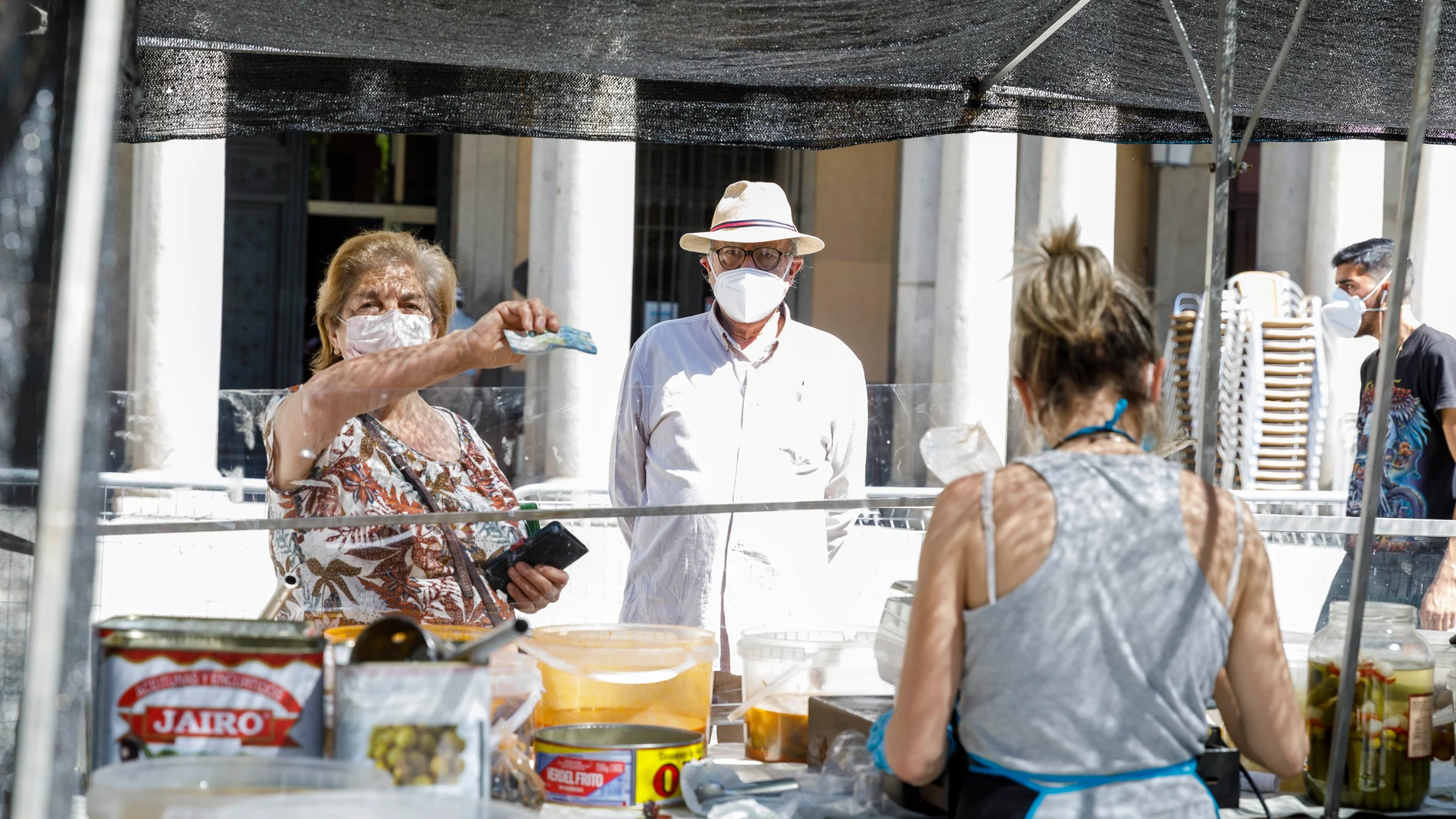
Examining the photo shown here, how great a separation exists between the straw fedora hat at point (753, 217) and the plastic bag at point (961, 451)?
1272 millimetres

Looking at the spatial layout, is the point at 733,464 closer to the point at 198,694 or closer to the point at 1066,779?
the point at 1066,779

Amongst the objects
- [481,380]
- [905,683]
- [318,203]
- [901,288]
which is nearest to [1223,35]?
[905,683]

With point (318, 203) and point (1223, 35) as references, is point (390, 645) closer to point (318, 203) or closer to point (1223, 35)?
point (1223, 35)

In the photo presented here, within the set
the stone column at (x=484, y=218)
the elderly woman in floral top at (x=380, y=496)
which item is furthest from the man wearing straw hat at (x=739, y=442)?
the stone column at (x=484, y=218)

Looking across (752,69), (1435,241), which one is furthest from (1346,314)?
(1435,241)

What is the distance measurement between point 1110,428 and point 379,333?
1.77 meters

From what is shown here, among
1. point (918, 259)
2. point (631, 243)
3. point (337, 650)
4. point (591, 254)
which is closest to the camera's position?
point (337, 650)

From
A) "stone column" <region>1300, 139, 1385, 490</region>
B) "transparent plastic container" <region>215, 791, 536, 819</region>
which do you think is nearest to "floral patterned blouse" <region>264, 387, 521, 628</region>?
"transparent plastic container" <region>215, 791, 536, 819</region>

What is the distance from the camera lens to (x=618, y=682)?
2.27 metres

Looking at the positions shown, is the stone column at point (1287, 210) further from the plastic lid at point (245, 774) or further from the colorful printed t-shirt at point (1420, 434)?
the plastic lid at point (245, 774)

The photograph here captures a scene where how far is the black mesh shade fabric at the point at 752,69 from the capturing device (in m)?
3.53

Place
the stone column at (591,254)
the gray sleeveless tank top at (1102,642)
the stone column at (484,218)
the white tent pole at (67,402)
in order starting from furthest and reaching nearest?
1. the stone column at (484,218)
2. the stone column at (591,254)
3. the gray sleeveless tank top at (1102,642)
4. the white tent pole at (67,402)

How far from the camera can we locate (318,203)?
13.3 meters

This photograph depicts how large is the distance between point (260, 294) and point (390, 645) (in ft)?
37.0
